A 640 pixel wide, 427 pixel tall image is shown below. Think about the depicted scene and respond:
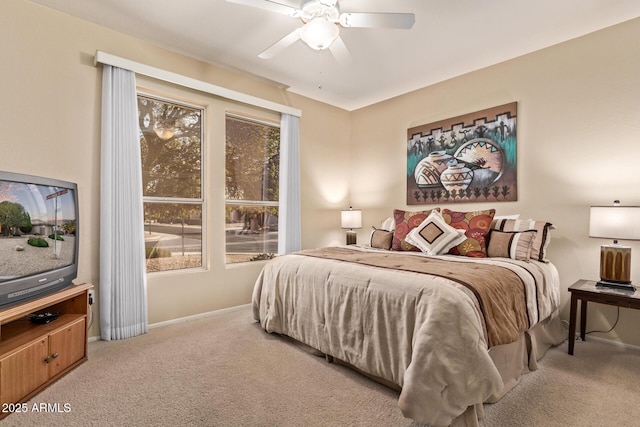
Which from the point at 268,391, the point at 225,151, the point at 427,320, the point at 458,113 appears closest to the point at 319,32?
the point at 225,151

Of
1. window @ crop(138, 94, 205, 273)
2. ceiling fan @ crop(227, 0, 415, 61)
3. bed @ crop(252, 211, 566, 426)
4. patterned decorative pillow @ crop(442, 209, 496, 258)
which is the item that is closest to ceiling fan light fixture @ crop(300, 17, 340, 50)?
ceiling fan @ crop(227, 0, 415, 61)

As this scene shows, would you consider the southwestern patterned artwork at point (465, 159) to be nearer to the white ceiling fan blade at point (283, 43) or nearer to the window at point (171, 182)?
the white ceiling fan blade at point (283, 43)

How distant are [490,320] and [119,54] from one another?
3586mm

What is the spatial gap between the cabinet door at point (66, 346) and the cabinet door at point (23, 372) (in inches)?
2.4

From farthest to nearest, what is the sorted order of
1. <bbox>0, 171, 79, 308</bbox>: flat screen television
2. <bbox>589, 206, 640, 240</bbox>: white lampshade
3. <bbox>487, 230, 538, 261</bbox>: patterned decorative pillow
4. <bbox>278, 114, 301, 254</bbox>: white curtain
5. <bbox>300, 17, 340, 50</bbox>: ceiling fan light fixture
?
<bbox>278, 114, 301, 254</bbox>: white curtain
<bbox>487, 230, 538, 261</bbox>: patterned decorative pillow
<bbox>589, 206, 640, 240</bbox>: white lampshade
<bbox>300, 17, 340, 50</bbox>: ceiling fan light fixture
<bbox>0, 171, 79, 308</bbox>: flat screen television

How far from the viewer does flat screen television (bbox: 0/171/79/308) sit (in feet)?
6.10

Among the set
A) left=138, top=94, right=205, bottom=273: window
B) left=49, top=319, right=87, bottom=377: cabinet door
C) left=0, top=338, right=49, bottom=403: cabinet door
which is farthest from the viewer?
left=138, top=94, right=205, bottom=273: window

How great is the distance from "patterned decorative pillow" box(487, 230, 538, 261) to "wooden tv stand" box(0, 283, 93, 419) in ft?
10.9

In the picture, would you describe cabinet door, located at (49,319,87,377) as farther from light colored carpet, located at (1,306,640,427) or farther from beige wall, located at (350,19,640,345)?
beige wall, located at (350,19,640,345)

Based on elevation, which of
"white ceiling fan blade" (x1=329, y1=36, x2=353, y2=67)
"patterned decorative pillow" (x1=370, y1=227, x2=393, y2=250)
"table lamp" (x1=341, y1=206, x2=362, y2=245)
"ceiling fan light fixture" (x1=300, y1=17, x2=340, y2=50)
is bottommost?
"patterned decorative pillow" (x1=370, y1=227, x2=393, y2=250)

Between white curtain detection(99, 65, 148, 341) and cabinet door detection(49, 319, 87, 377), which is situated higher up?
white curtain detection(99, 65, 148, 341)

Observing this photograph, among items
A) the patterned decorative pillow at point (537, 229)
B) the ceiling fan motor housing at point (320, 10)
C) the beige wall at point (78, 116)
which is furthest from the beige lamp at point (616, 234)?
the beige wall at point (78, 116)

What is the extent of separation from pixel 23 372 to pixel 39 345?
0.16 meters

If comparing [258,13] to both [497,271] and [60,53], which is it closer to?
[60,53]
